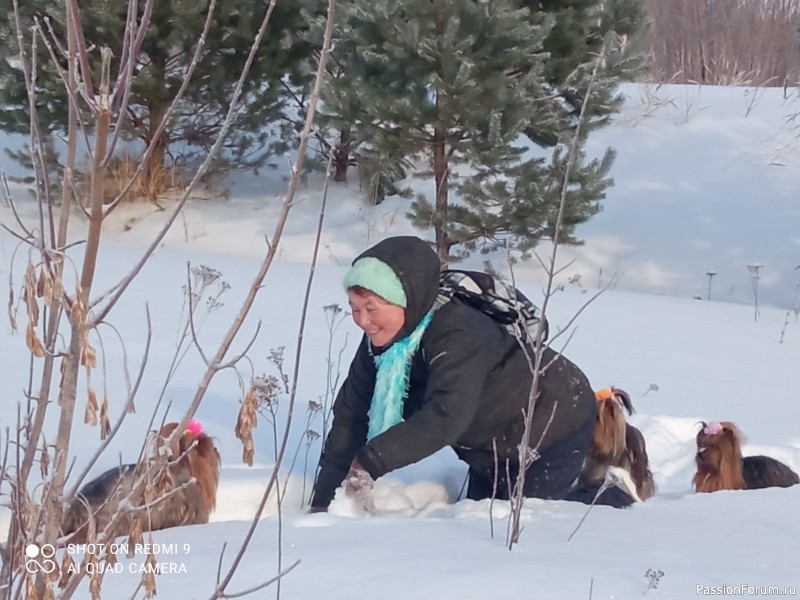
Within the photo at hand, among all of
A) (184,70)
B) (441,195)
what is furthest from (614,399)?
(184,70)

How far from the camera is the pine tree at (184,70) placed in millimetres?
8711

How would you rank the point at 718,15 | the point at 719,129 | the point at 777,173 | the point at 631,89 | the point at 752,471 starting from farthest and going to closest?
the point at 718,15 < the point at 631,89 < the point at 719,129 < the point at 777,173 < the point at 752,471

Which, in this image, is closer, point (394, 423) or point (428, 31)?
point (394, 423)

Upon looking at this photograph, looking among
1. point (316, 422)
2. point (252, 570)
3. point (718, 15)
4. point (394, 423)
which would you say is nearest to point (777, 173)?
point (718, 15)

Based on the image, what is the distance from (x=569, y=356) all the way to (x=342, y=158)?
18.8 feet

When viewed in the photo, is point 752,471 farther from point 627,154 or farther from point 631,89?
point 631,89

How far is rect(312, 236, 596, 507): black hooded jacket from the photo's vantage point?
3.09 metres

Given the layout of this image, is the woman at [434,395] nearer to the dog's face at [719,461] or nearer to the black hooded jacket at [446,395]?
the black hooded jacket at [446,395]

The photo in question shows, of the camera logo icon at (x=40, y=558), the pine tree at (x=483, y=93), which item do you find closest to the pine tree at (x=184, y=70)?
the pine tree at (x=483, y=93)

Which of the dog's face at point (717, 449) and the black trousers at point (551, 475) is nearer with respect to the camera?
the black trousers at point (551, 475)

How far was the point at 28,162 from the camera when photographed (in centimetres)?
925

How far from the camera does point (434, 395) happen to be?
10.3 feet

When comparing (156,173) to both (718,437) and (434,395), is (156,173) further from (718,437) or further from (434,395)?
(434,395)

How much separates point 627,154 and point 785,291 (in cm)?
366
